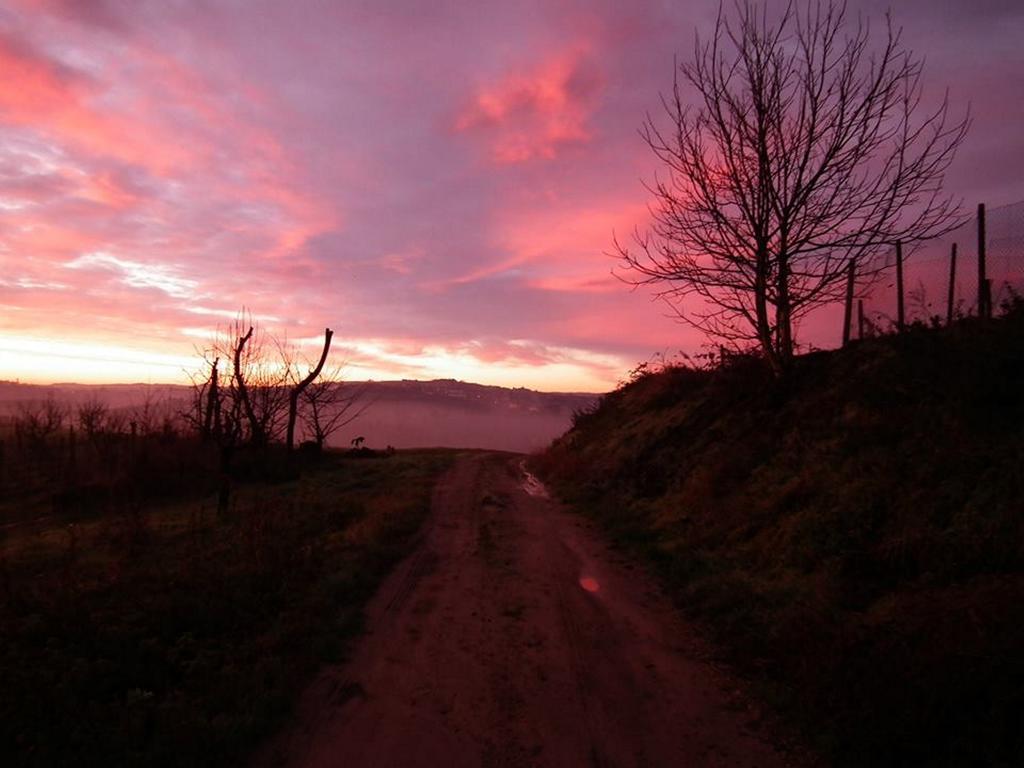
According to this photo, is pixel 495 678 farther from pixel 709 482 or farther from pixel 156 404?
pixel 156 404

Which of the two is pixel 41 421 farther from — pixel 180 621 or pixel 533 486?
pixel 180 621

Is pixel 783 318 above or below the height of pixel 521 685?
above

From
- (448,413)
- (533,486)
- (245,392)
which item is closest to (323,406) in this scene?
(245,392)

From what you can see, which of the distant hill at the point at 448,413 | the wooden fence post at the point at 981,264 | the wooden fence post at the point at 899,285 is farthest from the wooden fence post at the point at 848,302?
the distant hill at the point at 448,413

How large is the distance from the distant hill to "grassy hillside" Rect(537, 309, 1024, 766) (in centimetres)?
5517

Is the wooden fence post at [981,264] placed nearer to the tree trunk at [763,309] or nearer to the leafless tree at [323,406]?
the tree trunk at [763,309]

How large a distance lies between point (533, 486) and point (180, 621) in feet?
47.7

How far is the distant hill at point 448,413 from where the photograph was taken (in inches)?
3228

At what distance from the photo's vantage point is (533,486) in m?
20.5

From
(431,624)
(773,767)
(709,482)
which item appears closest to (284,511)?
(431,624)

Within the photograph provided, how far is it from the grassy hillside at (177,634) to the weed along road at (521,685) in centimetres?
44

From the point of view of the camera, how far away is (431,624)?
23.7 feet

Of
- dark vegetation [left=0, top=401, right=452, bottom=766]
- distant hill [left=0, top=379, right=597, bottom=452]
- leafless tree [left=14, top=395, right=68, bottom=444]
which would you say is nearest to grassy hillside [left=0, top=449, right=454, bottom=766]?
dark vegetation [left=0, top=401, right=452, bottom=766]

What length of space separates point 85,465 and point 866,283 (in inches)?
Result: 1031
